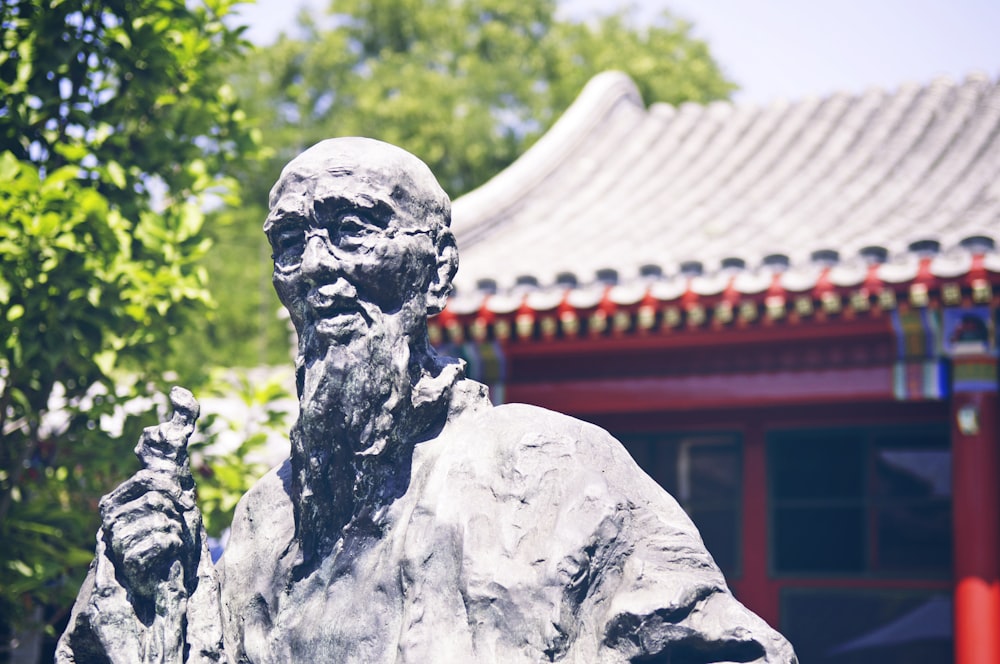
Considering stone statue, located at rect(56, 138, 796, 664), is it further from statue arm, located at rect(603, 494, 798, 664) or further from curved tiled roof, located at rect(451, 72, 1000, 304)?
curved tiled roof, located at rect(451, 72, 1000, 304)

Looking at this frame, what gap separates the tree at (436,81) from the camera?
1753cm

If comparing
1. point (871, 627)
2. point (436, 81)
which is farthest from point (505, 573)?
point (436, 81)

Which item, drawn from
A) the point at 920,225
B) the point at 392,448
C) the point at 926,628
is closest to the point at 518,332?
the point at 920,225

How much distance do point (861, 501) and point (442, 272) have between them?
5.75m

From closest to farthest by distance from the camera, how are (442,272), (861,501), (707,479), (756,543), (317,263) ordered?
(317,263) → (442,272) → (861,501) → (756,543) → (707,479)

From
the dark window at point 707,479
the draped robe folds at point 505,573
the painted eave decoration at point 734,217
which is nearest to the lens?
the draped robe folds at point 505,573

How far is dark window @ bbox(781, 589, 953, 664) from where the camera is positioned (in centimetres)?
777

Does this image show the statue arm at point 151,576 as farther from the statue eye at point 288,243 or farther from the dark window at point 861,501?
the dark window at point 861,501

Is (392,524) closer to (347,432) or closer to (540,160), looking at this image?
(347,432)

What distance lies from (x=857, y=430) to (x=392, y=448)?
Answer: 5.87 meters

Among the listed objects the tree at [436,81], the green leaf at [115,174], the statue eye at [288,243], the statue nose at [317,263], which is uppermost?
the tree at [436,81]

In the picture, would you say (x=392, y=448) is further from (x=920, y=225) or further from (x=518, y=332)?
(x=920, y=225)

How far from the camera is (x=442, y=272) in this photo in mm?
2730

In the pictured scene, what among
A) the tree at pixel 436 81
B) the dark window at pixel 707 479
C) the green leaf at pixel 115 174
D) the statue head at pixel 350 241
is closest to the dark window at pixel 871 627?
the dark window at pixel 707 479
